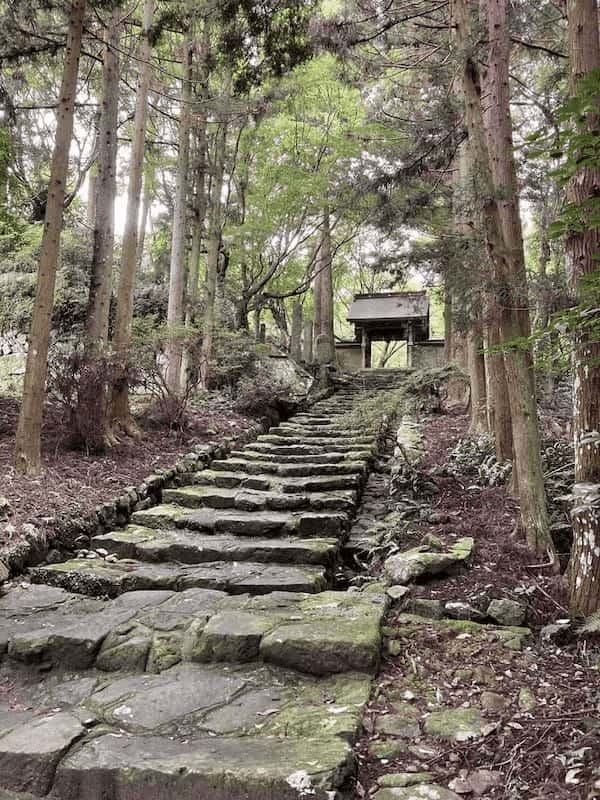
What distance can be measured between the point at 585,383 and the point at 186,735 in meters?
2.83

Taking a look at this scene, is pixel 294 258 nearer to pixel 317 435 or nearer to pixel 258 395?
pixel 258 395

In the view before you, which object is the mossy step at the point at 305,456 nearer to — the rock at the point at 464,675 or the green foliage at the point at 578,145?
the rock at the point at 464,675

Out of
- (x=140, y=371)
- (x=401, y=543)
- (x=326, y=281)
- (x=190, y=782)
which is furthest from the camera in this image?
(x=326, y=281)

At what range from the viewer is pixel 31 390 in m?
5.59

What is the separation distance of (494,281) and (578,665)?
110 inches

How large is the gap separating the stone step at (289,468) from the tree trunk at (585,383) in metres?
3.83

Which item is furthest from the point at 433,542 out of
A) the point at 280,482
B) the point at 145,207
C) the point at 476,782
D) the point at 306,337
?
the point at 306,337

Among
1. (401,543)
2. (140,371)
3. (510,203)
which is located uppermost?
(510,203)

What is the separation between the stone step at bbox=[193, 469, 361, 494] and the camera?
6602 mm

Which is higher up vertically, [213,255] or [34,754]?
[213,255]

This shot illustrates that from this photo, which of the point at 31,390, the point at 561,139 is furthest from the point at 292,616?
the point at 31,390

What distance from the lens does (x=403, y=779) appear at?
81.9 inches

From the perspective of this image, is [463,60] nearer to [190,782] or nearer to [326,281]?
[190,782]

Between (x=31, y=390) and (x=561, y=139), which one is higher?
(x=561, y=139)
